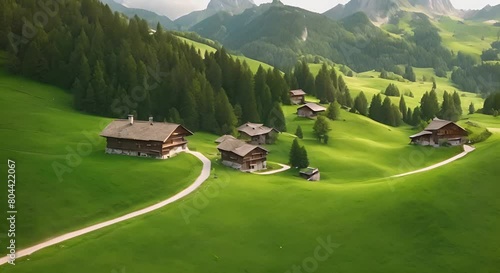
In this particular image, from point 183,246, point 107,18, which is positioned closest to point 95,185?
point 183,246

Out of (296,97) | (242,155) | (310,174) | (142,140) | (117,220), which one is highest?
(296,97)

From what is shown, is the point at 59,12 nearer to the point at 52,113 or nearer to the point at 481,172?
the point at 52,113

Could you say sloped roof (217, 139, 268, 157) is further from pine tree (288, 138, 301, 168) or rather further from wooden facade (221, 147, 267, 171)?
pine tree (288, 138, 301, 168)

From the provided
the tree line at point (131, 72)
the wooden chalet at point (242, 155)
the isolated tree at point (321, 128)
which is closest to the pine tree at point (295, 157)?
the wooden chalet at point (242, 155)

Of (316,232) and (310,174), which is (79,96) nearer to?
(310,174)

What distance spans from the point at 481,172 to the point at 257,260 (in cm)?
3389

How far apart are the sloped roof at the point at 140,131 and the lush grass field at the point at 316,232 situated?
58.4 feet

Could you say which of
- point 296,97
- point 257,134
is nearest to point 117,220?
point 257,134

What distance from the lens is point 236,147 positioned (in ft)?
246

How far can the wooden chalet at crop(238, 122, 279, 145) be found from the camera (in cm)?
9638

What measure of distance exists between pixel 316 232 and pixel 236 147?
31602 millimetres

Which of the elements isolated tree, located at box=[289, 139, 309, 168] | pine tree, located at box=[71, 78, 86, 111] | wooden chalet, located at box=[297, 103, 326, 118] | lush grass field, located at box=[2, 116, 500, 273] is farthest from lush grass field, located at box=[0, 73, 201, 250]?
wooden chalet, located at box=[297, 103, 326, 118]

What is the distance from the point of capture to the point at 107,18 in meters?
139

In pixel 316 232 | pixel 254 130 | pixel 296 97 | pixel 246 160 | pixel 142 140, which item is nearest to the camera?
pixel 316 232
